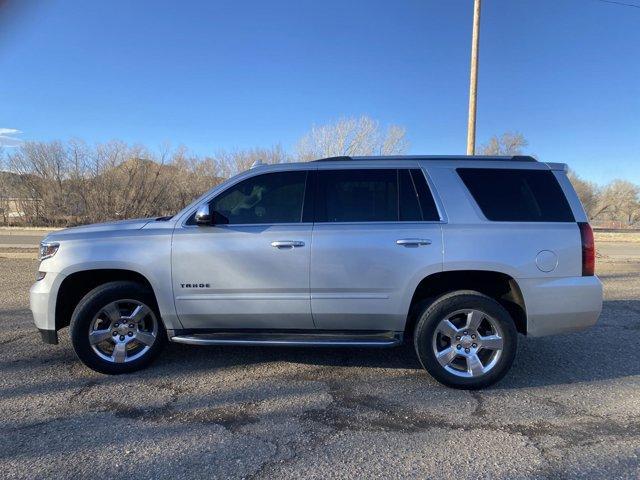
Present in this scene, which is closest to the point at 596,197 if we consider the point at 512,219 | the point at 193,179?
the point at 193,179

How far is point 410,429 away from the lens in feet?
10.8

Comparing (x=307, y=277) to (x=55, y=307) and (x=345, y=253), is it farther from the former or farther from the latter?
(x=55, y=307)

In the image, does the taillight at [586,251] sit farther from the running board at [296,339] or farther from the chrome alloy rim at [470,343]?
the running board at [296,339]

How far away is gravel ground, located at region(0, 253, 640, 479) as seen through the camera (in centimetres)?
285

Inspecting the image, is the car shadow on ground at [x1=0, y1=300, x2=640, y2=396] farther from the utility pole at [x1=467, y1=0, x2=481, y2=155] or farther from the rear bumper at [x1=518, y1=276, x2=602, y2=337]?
the utility pole at [x1=467, y1=0, x2=481, y2=155]

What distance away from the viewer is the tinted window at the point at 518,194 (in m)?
4.06

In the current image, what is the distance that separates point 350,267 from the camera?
13.1ft

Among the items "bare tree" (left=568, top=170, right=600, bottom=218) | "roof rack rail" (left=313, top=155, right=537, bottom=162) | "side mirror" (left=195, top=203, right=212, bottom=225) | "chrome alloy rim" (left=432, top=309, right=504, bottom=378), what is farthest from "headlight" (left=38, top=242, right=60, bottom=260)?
"bare tree" (left=568, top=170, right=600, bottom=218)

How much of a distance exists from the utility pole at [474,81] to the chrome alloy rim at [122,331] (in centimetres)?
943

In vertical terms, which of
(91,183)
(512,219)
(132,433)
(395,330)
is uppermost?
(91,183)

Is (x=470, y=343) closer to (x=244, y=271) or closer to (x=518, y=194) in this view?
(x=518, y=194)

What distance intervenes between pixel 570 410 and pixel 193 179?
25.5 m

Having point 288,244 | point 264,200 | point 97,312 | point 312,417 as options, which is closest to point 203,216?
point 264,200

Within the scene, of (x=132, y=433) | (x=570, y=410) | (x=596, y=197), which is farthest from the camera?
(x=596, y=197)
